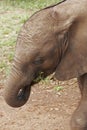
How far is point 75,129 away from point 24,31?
99 cm

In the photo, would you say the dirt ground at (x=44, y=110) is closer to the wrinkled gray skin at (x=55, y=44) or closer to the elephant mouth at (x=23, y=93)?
the elephant mouth at (x=23, y=93)

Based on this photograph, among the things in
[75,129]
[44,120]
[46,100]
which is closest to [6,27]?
[46,100]

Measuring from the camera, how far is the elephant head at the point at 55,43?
3155mm

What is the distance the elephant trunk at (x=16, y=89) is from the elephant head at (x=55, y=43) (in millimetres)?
19

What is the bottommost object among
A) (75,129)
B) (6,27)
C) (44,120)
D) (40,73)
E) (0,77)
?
(6,27)

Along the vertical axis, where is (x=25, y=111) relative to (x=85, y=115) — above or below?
below

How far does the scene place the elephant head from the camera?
3.15 m

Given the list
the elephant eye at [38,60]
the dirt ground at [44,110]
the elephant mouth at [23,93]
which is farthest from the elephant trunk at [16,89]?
the dirt ground at [44,110]

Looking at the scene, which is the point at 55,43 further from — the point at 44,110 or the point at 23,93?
the point at 44,110

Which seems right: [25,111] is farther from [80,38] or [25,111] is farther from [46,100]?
[80,38]

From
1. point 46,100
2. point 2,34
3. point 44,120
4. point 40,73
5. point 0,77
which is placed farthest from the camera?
point 2,34

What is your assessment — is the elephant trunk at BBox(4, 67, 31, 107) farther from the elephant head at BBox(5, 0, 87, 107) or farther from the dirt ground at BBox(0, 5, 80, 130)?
the dirt ground at BBox(0, 5, 80, 130)

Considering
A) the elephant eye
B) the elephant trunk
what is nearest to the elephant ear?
the elephant eye

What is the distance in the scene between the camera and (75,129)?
146 inches
